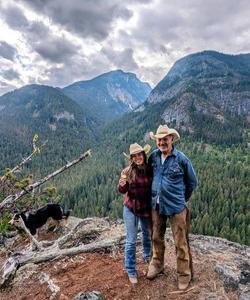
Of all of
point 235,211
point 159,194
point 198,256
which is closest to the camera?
point 159,194

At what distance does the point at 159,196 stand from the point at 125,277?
6.31 feet

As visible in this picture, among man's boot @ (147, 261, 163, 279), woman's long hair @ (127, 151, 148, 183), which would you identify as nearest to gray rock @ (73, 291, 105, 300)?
man's boot @ (147, 261, 163, 279)

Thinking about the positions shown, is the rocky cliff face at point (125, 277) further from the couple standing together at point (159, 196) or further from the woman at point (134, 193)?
the woman at point (134, 193)

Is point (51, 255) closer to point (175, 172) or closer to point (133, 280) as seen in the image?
point (133, 280)

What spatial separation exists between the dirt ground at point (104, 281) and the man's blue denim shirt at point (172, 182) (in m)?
1.48

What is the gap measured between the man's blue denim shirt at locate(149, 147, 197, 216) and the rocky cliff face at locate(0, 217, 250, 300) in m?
1.51

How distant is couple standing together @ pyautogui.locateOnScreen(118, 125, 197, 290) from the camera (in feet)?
20.9

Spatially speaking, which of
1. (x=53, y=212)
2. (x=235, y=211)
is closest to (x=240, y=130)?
(x=235, y=211)

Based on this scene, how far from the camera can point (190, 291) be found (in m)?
6.44

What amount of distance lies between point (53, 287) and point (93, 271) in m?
0.89

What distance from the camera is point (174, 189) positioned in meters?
6.37

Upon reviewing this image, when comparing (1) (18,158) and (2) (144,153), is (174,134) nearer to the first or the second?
(2) (144,153)

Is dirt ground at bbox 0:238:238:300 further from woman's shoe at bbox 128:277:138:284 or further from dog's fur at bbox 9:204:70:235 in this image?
dog's fur at bbox 9:204:70:235

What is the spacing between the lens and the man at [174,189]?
6.36 meters
